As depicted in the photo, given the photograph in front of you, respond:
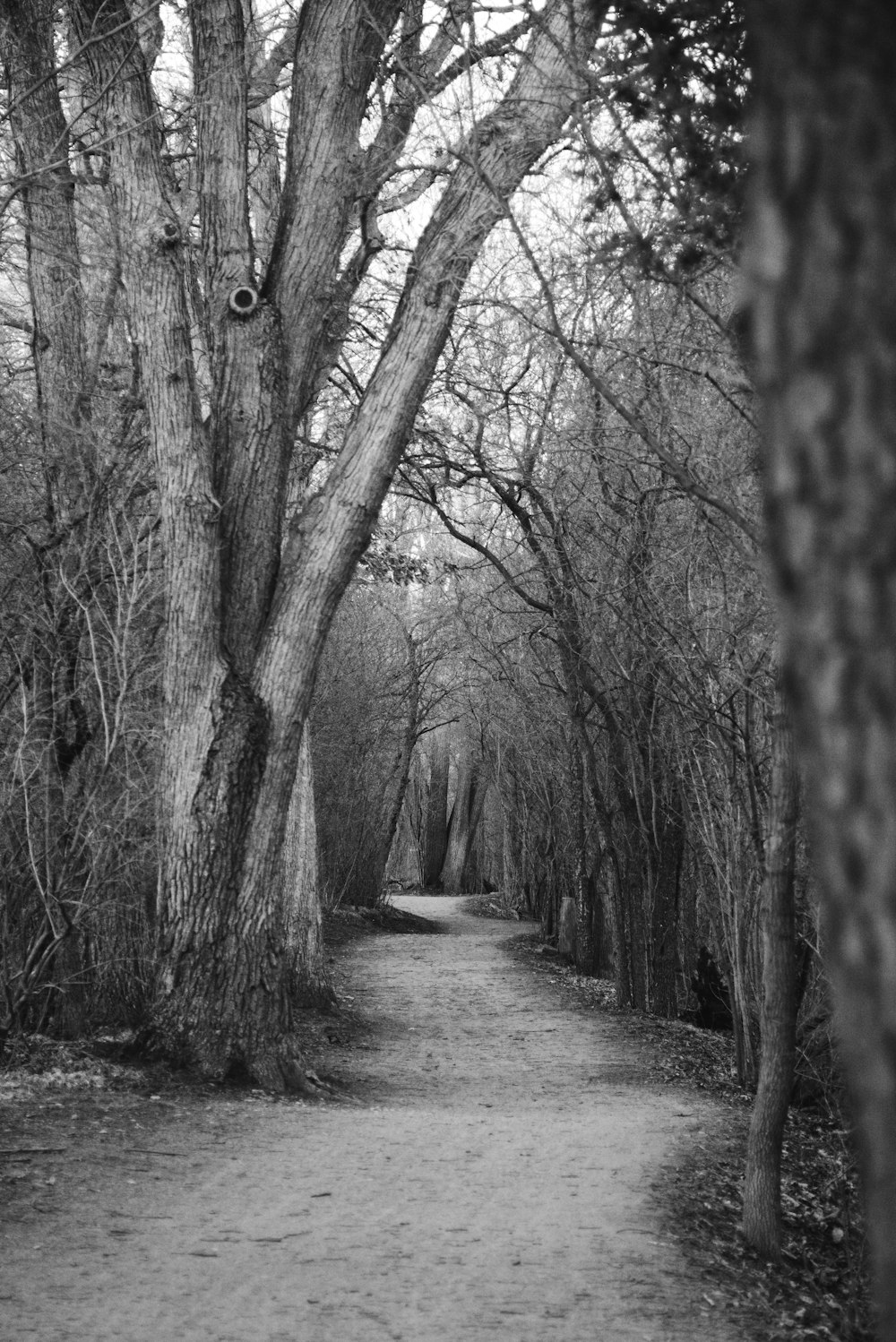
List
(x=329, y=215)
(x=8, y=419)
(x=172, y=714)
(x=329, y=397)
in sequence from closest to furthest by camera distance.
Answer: (x=172, y=714) → (x=329, y=215) → (x=8, y=419) → (x=329, y=397)

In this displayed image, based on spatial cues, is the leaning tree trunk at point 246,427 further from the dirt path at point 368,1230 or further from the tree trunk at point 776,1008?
the tree trunk at point 776,1008

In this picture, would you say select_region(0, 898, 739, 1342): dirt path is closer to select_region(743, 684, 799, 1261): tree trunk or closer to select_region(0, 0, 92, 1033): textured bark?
select_region(743, 684, 799, 1261): tree trunk

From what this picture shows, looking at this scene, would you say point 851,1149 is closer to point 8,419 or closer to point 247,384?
point 247,384

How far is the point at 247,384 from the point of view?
25.7ft

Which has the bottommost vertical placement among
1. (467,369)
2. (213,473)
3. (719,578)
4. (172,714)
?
(172,714)

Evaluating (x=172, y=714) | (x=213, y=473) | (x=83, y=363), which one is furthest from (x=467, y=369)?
(x=172, y=714)

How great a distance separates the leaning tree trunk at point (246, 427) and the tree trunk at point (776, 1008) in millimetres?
3218

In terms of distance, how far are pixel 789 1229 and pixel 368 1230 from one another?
224cm

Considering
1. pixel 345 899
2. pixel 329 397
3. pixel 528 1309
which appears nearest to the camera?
pixel 528 1309

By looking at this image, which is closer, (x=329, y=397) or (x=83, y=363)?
(x=83, y=363)

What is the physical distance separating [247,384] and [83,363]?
6.97 feet

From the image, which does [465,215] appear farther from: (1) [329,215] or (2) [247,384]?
(2) [247,384]

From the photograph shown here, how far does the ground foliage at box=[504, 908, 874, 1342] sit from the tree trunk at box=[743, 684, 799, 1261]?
195 mm

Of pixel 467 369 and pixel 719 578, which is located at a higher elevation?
pixel 467 369
